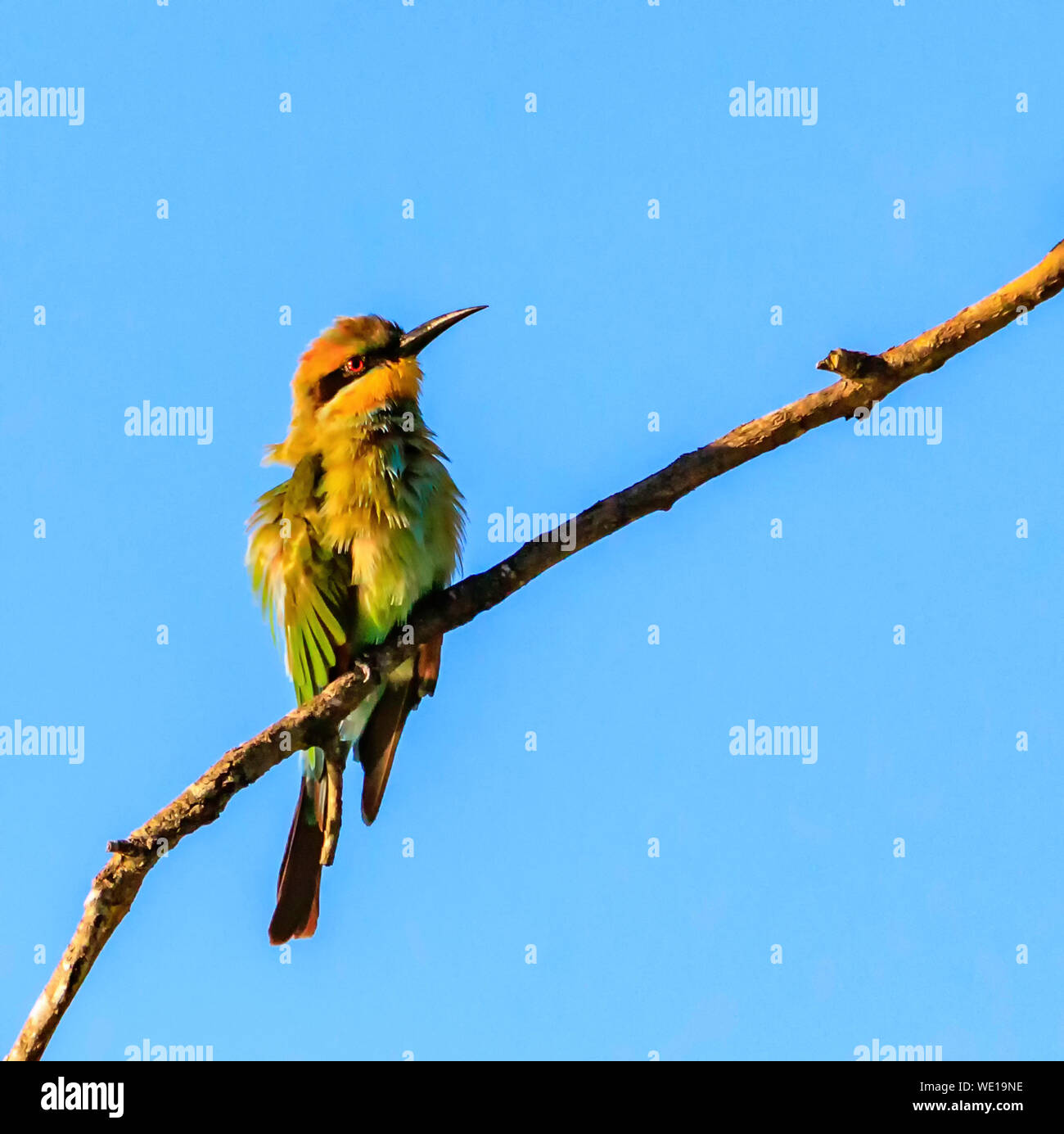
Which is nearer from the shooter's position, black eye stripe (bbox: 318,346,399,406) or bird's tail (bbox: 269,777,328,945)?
bird's tail (bbox: 269,777,328,945)

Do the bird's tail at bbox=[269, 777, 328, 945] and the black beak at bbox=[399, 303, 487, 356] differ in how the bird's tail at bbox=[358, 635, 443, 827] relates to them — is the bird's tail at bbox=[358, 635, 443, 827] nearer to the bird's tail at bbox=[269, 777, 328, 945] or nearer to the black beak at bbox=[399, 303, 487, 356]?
the bird's tail at bbox=[269, 777, 328, 945]

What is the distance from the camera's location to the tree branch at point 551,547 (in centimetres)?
334

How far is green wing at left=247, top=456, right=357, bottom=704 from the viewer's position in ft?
16.8

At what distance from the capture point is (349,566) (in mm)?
5082

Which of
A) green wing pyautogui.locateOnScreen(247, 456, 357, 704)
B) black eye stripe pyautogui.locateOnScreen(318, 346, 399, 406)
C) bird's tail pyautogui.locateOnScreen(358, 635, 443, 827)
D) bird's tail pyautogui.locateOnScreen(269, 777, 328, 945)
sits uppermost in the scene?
black eye stripe pyautogui.locateOnScreen(318, 346, 399, 406)

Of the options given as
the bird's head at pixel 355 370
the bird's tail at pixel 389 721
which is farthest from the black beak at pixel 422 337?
the bird's tail at pixel 389 721

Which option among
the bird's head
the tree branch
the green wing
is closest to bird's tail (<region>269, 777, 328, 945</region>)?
the green wing

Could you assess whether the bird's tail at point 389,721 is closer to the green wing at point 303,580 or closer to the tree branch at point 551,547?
the green wing at point 303,580

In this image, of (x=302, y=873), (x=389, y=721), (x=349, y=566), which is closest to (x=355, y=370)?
(x=349, y=566)

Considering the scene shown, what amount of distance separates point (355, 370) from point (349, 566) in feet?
3.37

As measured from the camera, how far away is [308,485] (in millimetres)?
5191

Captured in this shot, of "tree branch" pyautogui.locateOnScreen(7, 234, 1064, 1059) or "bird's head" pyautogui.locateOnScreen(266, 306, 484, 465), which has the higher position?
"bird's head" pyautogui.locateOnScreen(266, 306, 484, 465)

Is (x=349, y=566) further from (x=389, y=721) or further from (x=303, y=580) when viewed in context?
(x=389, y=721)
